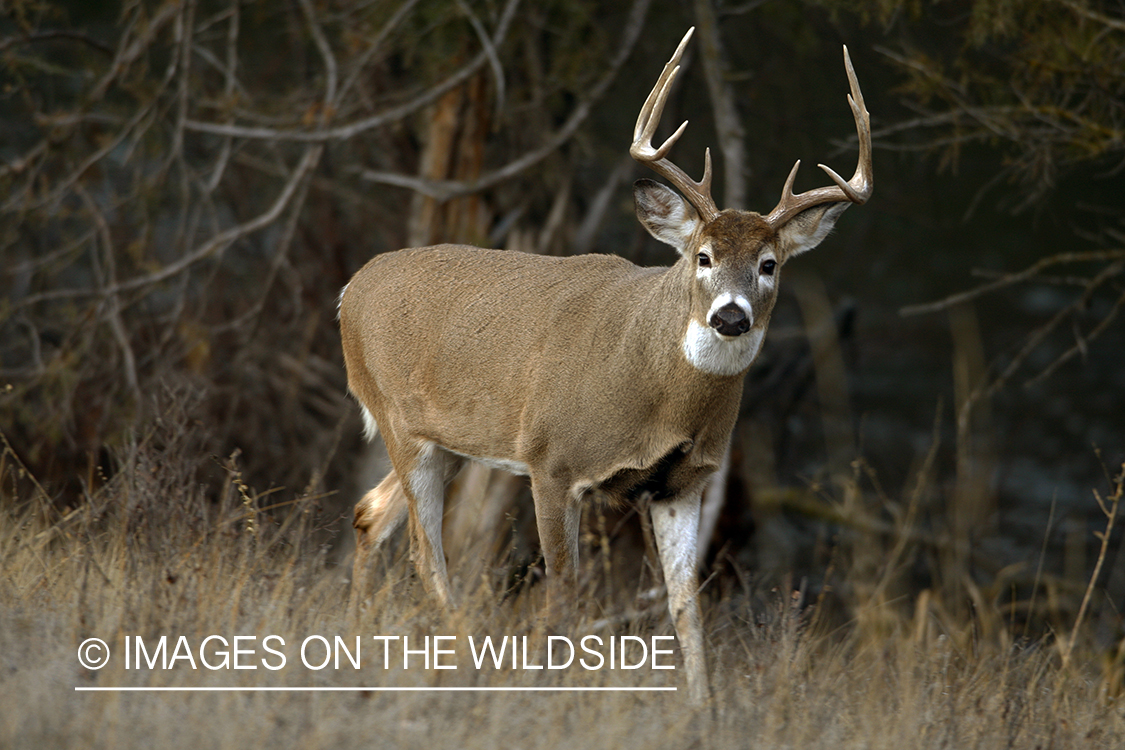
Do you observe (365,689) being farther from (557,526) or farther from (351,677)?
(557,526)

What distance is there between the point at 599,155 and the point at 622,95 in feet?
3.93

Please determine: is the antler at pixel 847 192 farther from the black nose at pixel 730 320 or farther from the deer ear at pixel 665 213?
the black nose at pixel 730 320

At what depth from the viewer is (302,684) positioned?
379cm

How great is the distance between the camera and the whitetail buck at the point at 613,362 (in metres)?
4.62

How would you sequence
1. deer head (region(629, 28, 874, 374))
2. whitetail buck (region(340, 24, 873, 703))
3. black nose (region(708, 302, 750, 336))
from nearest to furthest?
black nose (region(708, 302, 750, 336)), deer head (region(629, 28, 874, 374)), whitetail buck (region(340, 24, 873, 703))

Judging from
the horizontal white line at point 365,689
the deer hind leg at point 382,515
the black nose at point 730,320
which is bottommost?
the deer hind leg at point 382,515

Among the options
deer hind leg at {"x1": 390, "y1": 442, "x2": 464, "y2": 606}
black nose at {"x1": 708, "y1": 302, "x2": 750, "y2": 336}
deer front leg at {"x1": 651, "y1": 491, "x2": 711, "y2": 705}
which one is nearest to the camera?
black nose at {"x1": 708, "y1": 302, "x2": 750, "y2": 336}

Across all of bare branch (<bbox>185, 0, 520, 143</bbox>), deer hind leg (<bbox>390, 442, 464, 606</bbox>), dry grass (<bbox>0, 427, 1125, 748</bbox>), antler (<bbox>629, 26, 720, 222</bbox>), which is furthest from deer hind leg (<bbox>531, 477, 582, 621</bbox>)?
bare branch (<bbox>185, 0, 520, 143</bbox>)

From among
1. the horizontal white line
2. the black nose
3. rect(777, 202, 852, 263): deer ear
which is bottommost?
the horizontal white line

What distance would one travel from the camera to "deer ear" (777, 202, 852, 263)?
4828mm

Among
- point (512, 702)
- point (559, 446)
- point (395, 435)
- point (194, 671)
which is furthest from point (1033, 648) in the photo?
point (194, 671)

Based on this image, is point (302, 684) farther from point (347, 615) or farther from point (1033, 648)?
point (1033, 648)

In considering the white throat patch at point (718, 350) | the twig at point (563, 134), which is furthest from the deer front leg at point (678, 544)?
the twig at point (563, 134)

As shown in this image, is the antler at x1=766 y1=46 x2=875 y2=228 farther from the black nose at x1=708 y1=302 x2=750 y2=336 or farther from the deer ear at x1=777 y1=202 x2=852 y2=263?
the black nose at x1=708 y1=302 x2=750 y2=336
